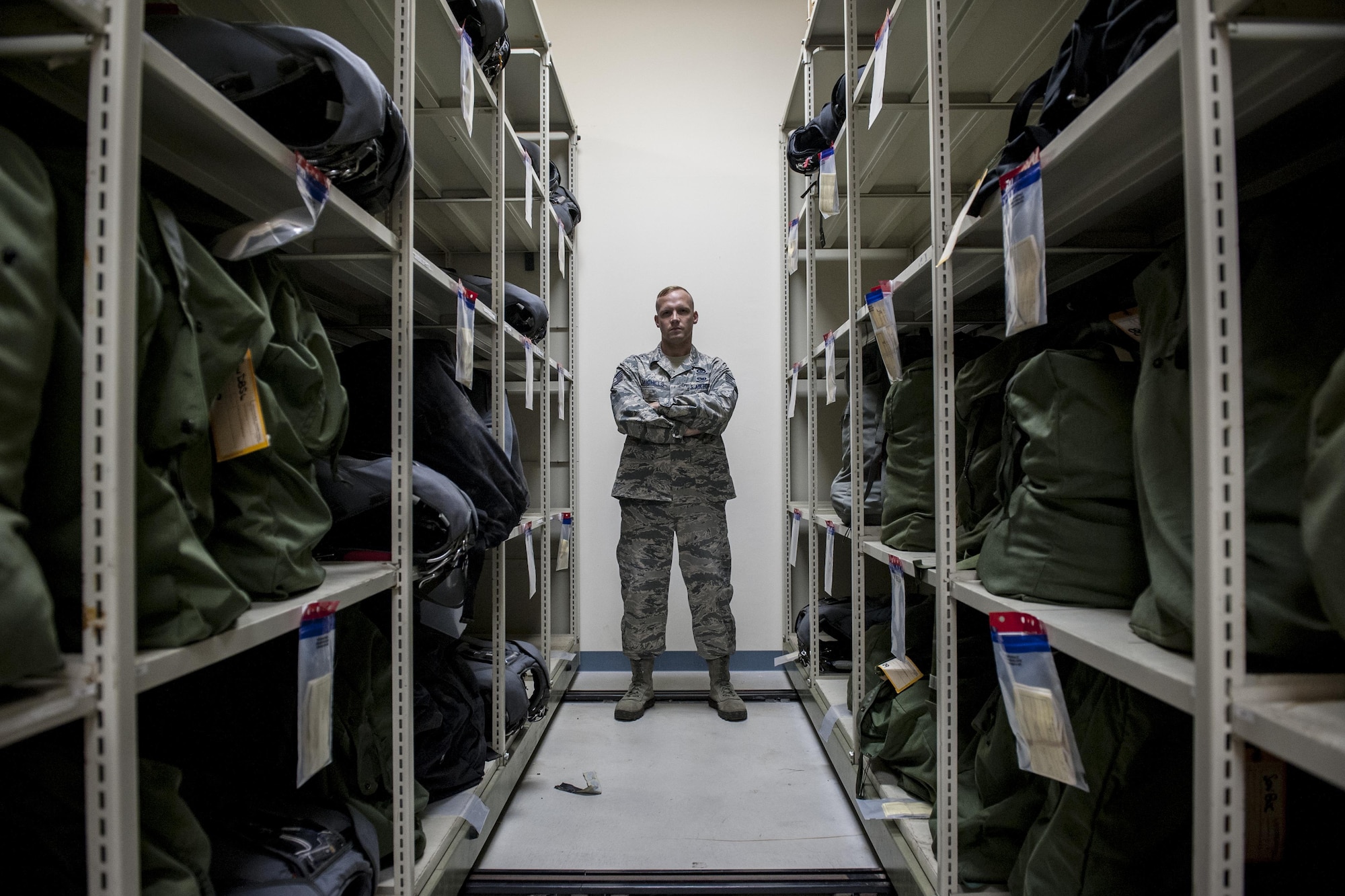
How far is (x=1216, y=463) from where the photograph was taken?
549mm

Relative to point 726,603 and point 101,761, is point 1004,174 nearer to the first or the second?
point 101,761

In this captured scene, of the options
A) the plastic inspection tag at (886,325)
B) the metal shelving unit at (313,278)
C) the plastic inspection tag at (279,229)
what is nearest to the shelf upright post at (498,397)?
the metal shelving unit at (313,278)

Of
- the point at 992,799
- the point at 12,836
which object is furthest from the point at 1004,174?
the point at 12,836

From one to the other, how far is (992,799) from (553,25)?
11.5 feet

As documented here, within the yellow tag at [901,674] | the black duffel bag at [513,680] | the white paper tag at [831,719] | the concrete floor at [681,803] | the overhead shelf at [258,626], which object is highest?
the overhead shelf at [258,626]

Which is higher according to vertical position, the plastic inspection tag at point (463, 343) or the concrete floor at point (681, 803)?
the plastic inspection tag at point (463, 343)

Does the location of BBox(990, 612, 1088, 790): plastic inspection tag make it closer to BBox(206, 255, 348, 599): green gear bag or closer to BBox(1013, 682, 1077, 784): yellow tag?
BBox(1013, 682, 1077, 784): yellow tag

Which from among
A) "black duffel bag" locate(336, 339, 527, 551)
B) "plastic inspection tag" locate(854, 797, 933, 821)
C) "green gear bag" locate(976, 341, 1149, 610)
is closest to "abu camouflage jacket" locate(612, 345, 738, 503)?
"black duffel bag" locate(336, 339, 527, 551)

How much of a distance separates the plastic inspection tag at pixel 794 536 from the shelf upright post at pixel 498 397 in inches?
56.3

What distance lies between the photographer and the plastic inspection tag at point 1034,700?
0.77 meters

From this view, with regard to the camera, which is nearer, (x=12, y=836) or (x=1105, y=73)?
(x=12, y=836)

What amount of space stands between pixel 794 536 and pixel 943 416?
1.76 meters

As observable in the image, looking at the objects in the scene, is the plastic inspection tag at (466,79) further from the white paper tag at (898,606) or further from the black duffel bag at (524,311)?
the white paper tag at (898,606)

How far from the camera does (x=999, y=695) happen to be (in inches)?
Result: 45.2
